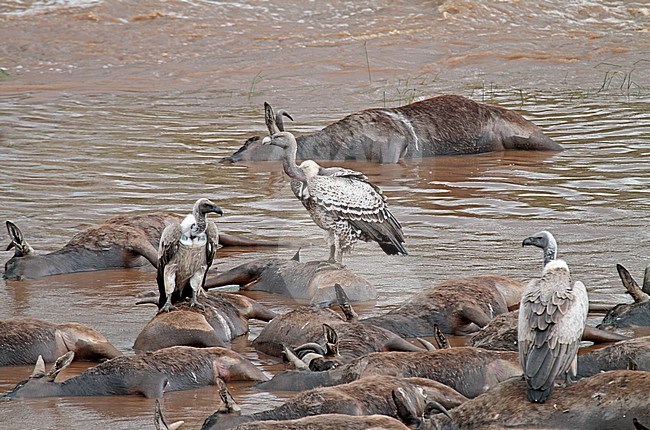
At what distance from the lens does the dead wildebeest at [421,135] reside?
15625mm

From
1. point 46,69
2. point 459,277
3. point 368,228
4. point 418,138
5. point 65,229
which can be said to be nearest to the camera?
point 459,277

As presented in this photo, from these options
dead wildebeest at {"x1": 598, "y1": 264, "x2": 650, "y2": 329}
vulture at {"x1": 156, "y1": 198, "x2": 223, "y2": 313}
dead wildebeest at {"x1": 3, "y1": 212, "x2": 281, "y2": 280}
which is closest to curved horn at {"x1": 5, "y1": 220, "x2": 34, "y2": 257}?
dead wildebeest at {"x1": 3, "y1": 212, "x2": 281, "y2": 280}

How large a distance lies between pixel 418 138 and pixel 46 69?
9275mm

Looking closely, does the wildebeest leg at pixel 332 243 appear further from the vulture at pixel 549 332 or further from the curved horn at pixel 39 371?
the vulture at pixel 549 332

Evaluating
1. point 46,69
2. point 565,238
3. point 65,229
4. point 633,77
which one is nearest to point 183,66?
point 46,69

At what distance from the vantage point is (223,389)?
19.2 ft

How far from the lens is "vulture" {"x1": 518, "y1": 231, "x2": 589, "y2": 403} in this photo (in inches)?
232

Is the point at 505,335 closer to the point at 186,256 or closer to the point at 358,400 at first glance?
the point at 358,400

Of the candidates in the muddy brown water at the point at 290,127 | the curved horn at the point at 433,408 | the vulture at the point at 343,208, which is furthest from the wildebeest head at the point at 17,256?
the curved horn at the point at 433,408

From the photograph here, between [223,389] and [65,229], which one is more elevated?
[223,389]

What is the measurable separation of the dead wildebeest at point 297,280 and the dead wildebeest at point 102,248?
85 cm

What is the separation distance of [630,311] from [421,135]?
820cm

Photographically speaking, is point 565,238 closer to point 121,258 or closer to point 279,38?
point 121,258

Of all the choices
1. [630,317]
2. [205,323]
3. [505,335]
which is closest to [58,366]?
[205,323]
